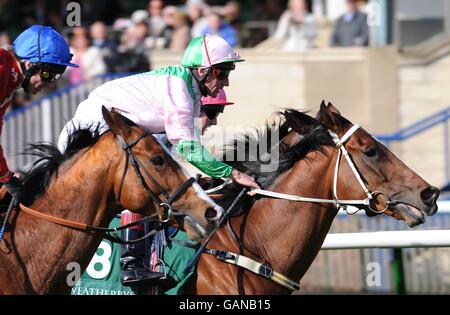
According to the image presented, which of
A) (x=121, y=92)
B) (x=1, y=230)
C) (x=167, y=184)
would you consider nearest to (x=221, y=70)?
(x=121, y=92)

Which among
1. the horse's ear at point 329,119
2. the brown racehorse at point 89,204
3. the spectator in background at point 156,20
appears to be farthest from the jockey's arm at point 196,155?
the spectator in background at point 156,20

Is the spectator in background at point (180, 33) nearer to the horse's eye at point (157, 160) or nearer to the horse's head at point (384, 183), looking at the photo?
the horse's head at point (384, 183)

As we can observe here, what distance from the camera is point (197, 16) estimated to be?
11.8 m

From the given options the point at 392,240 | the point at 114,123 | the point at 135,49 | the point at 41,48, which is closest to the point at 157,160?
the point at 114,123

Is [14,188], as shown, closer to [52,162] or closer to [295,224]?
[52,162]

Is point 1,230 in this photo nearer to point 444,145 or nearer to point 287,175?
point 287,175

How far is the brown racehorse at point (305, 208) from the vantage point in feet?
18.9

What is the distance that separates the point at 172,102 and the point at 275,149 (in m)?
0.73

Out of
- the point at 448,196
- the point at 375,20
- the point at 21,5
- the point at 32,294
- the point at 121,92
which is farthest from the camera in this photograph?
the point at 21,5

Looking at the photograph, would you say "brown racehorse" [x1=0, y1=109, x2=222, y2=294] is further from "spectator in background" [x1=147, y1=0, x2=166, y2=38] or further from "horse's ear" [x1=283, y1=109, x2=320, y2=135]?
"spectator in background" [x1=147, y1=0, x2=166, y2=38]

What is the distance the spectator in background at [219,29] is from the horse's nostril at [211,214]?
6350 mm

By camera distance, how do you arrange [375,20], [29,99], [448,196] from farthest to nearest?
[29,99]
[375,20]
[448,196]

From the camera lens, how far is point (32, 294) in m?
5.15

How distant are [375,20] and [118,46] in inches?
111
